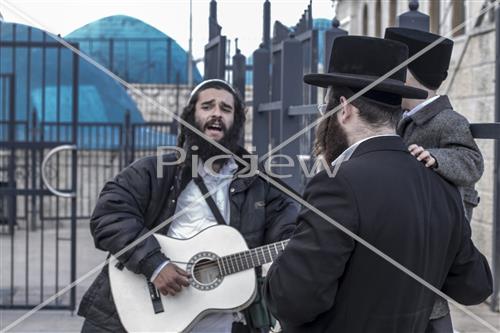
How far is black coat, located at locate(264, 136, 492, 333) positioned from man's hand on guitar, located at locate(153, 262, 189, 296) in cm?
127

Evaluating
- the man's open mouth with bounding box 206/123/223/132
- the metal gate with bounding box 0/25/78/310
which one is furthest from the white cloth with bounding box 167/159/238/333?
the metal gate with bounding box 0/25/78/310

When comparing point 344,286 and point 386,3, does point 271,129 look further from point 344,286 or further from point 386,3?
point 386,3

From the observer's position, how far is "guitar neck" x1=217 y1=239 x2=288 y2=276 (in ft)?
12.4

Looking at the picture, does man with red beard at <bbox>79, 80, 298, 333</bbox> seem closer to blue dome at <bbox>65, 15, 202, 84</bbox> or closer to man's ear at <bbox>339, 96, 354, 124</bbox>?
man's ear at <bbox>339, 96, 354, 124</bbox>

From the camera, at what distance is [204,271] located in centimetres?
387

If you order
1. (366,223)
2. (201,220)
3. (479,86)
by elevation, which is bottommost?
(201,220)

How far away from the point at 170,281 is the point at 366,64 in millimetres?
1560

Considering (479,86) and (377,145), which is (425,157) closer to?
(377,145)

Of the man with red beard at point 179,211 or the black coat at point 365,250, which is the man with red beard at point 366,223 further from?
the man with red beard at point 179,211

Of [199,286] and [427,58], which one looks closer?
[427,58]

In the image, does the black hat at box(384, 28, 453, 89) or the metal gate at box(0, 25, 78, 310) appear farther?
the metal gate at box(0, 25, 78, 310)

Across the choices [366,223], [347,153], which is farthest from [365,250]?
[347,153]

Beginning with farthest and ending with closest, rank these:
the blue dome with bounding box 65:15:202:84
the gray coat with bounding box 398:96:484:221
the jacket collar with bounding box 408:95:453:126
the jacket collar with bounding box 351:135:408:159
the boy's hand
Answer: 1. the blue dome with bounding box 65:15:202:84
2. the jacket collar with bounding box 408:95:453:126
3. the gray coat with bounding box 398:96:484:221
4. the boy's hand
5. the jacket collar with bounding box 351:135:408:159

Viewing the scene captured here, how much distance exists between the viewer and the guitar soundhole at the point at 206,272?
386 centimetres
